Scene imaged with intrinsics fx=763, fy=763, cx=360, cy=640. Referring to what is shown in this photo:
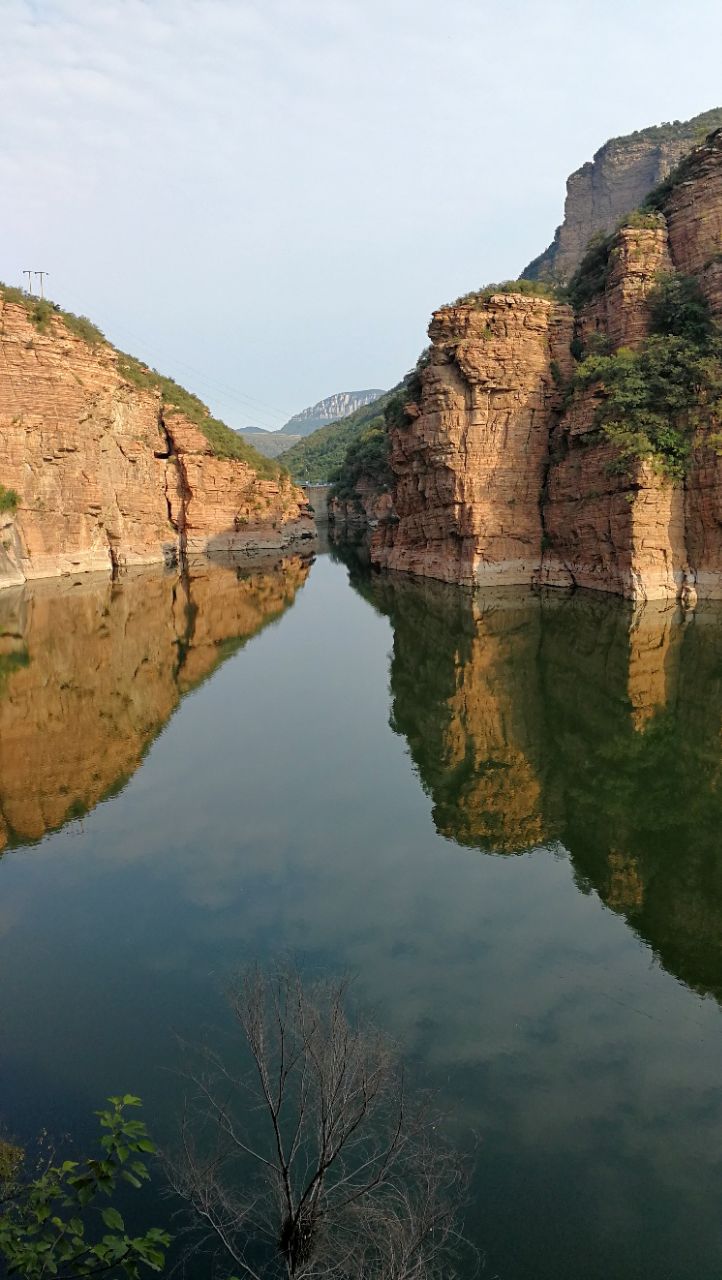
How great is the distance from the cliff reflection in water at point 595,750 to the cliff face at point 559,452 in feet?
15.7

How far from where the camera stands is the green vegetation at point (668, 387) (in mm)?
28875

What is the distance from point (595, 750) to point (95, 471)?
41.2 metres

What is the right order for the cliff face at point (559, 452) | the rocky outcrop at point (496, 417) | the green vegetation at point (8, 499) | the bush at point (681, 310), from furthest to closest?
the green vegetation at point (8, 499) < the rocky outcrop at point (496, 417) < the bush at point (681, 310) < the cliff face at point (559, 452)

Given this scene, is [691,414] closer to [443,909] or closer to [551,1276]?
[443,909]

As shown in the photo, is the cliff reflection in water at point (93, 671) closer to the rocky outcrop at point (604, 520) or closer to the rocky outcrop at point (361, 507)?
the rocky outcrop at point (604, 520)

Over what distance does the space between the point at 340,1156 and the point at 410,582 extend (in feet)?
116

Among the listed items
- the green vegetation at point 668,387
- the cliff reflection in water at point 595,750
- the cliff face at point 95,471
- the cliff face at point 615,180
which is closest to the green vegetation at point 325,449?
the cliff face at point 615,180

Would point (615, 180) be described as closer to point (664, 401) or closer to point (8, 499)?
point (664, 401)

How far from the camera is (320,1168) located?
4.54 meters

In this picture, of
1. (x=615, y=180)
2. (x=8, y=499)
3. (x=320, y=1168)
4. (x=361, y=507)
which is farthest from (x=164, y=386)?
(x=615, y=180)

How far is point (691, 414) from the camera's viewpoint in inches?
1150

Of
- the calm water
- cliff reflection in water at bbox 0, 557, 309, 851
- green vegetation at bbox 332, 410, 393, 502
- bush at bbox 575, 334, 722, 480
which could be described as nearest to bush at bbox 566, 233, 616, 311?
bush at bbox 575, 334, 722, 480

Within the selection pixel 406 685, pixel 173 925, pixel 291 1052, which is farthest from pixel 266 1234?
pixel 406 685

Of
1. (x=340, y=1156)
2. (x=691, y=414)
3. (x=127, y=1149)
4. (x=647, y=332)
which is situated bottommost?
(x=340, y=1156)
